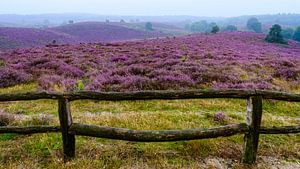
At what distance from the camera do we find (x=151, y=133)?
7.75m

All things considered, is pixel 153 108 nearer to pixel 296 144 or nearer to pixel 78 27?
pixel 296 144

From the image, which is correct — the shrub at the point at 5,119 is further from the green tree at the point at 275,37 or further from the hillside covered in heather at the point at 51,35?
the green tree at the point at 275,37

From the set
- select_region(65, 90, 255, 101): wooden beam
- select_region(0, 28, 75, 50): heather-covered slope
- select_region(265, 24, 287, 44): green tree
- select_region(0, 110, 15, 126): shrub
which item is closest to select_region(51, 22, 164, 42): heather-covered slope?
select_region(0, 28, 75, 50): heather-covered slope

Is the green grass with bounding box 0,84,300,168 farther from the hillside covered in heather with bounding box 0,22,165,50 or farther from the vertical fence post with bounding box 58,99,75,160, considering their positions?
the hillside covered in heather with bounding box 0,22,165,50

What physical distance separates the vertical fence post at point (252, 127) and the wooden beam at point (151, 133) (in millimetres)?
167

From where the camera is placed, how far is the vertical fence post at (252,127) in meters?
A: 7.71

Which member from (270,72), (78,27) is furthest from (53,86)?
(78,27)

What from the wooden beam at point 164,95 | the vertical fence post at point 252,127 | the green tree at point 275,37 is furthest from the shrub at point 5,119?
the green tree at point 275,37

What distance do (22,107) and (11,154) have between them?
581 centimetres

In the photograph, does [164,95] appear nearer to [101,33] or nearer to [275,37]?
[275,37]

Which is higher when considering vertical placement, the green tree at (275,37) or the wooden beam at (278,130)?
the wooden beam at (278,130)

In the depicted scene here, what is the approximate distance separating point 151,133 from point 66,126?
5.91 feet

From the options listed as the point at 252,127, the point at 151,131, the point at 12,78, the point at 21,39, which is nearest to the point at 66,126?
the point at 151,131

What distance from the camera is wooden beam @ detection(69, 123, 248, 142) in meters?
7.74
